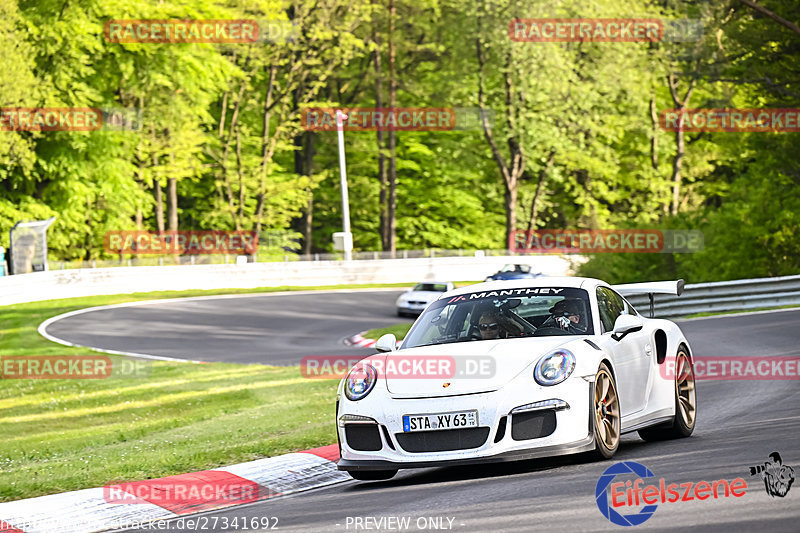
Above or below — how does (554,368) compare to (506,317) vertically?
below

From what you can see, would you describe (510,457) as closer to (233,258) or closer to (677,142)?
(233,258)

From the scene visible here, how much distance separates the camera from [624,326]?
9297 mm

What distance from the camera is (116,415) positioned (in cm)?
1717

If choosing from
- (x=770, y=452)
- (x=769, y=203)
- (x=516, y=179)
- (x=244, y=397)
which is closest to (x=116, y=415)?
(x=244, y=397)

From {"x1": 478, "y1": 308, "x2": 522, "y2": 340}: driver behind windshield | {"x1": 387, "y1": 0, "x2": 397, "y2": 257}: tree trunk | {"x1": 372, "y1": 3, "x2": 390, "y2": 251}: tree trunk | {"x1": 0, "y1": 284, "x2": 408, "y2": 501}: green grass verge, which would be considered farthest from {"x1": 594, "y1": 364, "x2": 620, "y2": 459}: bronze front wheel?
{"x1": 387, "y1": 0, "x2": 397, "y2": 257}: tree trunk

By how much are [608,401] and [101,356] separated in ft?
63.1

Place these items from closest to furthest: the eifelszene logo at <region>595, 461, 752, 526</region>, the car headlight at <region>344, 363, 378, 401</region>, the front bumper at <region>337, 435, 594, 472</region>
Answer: the eifelszene logo at <region>595, 461, 752, 526</region>
the front bumper at <region>337, 435, 594, 472</region>
the car headlight at <region>344, 363, 378, 401</region>

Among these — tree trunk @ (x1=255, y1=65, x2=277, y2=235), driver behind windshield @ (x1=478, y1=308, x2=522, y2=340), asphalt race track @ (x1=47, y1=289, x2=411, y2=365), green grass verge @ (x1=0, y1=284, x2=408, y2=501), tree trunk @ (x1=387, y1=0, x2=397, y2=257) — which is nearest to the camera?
driver behind windshield @ (x1=478, y1=308, x2=522, y2=340)

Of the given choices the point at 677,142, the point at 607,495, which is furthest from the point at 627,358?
the point at 677,142

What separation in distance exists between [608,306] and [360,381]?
2.36 meters

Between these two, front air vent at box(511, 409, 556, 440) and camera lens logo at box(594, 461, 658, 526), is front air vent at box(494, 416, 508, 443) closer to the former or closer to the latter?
front air vent at box(511, 409, 556, 440)

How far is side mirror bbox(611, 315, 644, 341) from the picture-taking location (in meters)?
9.29

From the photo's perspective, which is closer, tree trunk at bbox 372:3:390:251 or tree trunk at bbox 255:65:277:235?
tree trunk at bbox 255:65:277:235

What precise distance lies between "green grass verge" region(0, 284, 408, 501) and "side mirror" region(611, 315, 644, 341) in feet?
10.9
